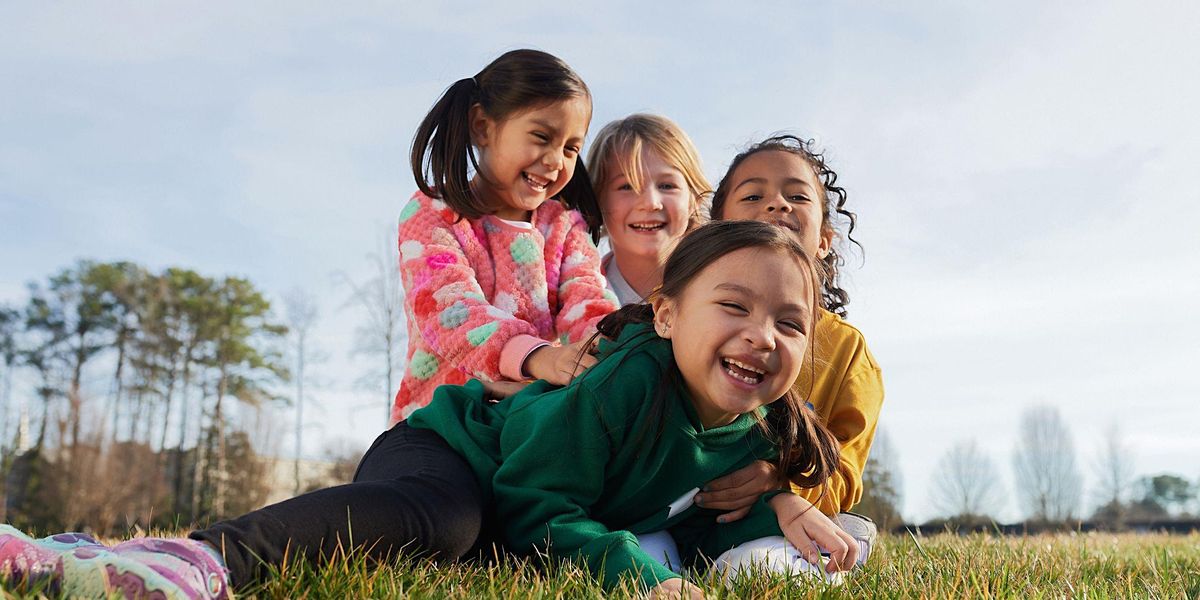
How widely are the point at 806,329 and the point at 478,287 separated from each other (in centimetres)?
135

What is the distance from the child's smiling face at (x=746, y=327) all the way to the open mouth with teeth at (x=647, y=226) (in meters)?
1.70

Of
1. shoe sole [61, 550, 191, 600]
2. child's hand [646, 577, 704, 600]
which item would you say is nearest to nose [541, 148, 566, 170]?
child's hand [646, 577, 704, 600]

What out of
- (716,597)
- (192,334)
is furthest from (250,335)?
(716,597)

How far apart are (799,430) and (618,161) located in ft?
6.16

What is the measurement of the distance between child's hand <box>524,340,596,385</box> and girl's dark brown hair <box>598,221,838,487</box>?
0.12 meters

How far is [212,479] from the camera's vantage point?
2239 cm

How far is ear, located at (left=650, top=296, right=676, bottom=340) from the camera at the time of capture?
2.75 meters

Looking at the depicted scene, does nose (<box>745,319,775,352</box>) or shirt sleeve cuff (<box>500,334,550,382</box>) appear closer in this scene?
nose (<box>745,319,775,352</box>)

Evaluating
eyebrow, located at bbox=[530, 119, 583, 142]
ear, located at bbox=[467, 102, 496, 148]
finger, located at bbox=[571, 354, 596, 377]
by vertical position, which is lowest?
finger, located at bbox=[571, 354, 596, 377]

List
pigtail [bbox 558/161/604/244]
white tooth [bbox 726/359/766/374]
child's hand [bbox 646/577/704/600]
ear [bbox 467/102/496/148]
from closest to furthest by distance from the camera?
child's hand [bbox 646/577/704/600]
white tooth [bbox 726/359/766/374]
ear [bbox 467/102/496/148]
pigtail [bbox 558/161/604/244]

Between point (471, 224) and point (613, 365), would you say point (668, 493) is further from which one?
point (471, 224)

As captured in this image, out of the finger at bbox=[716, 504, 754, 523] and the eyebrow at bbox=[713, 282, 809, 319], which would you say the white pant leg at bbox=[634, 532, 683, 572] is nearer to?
the finger at bbox=[716, 504, 754, 523]

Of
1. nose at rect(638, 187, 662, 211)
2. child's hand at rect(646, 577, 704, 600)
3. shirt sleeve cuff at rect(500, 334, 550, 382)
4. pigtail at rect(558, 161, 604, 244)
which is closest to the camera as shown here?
child's hand at rect(646, 577, 704, 600)

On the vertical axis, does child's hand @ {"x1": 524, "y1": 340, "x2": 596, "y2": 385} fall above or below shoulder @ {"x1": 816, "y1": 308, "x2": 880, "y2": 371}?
below
